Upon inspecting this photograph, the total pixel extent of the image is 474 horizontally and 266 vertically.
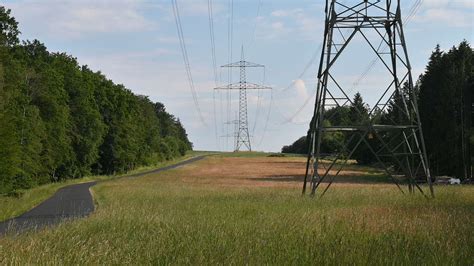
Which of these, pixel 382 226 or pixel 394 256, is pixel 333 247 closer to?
pixel 394 256

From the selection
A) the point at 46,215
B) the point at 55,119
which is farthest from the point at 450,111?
the point at 46,215

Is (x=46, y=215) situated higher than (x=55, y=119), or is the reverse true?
(x=55, y=119)

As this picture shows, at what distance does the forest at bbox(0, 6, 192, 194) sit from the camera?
4612 cm

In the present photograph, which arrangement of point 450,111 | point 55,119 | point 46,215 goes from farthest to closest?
point 450,111 < point 55,119 < point 46,215

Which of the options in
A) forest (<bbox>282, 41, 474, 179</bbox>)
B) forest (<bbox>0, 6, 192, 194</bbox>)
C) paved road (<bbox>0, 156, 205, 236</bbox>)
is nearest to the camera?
paved road (<bbox>0, 156, 205, 236</bbox>)

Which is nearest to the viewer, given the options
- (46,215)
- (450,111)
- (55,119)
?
(46,215)

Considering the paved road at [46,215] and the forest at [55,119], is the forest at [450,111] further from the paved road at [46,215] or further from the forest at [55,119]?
the paved road at [46,215]

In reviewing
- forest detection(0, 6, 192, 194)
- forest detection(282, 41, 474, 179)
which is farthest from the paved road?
forest detection(282, 41, 474, 179)

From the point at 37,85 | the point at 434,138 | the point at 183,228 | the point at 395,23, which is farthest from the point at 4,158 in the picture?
the point at 434,138

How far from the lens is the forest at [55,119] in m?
46.1

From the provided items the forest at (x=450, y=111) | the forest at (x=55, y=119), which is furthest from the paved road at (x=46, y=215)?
the forest at (x=450, y=111)

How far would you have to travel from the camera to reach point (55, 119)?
60969 millimetres

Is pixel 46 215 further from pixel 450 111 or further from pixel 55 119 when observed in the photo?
pixel 450 111

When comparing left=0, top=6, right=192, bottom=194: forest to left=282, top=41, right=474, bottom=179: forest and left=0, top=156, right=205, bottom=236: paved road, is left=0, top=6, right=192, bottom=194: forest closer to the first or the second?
left=0, top=156, right=205, bottom=236: paved road
